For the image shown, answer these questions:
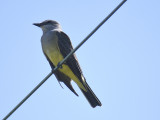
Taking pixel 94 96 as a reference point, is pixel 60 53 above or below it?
above

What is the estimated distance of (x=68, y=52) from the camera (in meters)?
6.90

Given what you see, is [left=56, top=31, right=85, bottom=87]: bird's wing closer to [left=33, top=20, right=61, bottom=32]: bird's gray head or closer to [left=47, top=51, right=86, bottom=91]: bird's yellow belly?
[left=47, top=51, right=86, bottom=91]: bird's yellow belly

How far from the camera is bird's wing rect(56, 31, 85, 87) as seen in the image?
6.56 m

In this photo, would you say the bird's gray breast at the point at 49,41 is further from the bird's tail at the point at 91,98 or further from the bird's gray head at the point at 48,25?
the bird's tail at the point at 91,98

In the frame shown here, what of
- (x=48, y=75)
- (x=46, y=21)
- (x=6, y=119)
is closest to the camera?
(x=6, y=119)

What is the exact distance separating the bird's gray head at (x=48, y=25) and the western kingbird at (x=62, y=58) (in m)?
0.08

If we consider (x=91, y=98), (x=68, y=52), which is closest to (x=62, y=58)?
(x=68, y=52)

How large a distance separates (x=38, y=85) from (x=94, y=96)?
2219 millimetres

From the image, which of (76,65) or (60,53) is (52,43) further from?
(76,65)

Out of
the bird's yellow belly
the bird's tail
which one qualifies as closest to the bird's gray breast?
the bird's yellow belly

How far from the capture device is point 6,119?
13.8 feet

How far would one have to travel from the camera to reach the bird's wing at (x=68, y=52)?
6562 millimetres

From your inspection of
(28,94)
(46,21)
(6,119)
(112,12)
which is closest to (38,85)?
(28,94)

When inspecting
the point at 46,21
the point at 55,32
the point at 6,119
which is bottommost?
the point at 6,119
